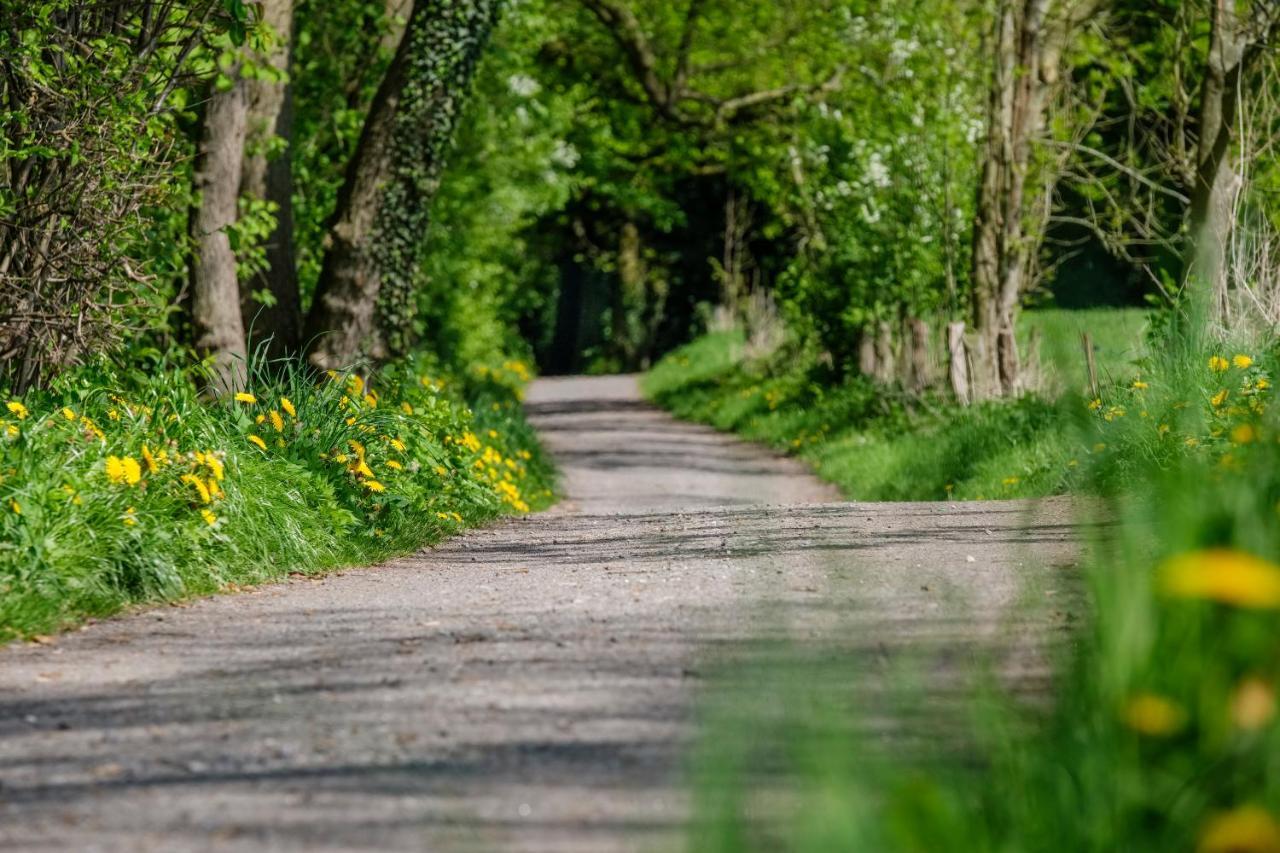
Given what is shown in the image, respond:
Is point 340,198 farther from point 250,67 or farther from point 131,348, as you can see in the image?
point 131,348

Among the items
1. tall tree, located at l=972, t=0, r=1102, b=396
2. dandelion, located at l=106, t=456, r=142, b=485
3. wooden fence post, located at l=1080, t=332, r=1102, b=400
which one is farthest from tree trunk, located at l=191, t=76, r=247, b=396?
tall tree, located at l=972, t=0, r=1102, b=396

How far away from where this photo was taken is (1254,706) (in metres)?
2.50

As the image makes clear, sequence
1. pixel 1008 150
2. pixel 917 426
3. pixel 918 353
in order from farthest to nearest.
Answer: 1. pixel 918 353
2. pixel 1008 150
3. pixel 917 426

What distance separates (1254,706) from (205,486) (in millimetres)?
5007

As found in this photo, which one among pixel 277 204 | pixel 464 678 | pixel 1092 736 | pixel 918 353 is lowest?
pixel 464 678

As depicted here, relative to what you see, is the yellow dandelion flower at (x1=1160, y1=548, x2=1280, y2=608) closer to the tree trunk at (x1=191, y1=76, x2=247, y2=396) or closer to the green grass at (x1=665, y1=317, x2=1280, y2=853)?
the green grass at (x1=665, y1=317, x2=1280, y2=853)

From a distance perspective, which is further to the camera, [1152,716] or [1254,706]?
[1152,716]

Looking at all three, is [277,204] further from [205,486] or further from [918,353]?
[918,353]

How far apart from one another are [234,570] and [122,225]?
237 centimetres

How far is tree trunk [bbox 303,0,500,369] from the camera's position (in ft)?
41.0

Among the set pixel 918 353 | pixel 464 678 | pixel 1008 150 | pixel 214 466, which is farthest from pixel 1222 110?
pixel 464 678

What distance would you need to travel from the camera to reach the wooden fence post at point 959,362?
15.2 metres

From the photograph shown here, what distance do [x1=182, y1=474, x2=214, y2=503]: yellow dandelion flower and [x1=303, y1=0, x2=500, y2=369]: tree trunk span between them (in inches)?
225

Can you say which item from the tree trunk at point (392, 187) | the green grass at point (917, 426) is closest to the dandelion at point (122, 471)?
the green grass at point (917, 426)
